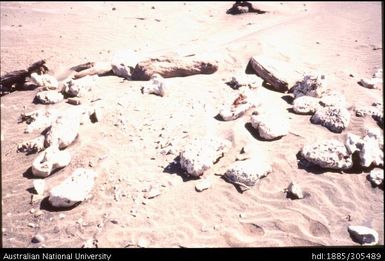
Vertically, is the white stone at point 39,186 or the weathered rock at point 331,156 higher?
the weathered rock at point 331,156

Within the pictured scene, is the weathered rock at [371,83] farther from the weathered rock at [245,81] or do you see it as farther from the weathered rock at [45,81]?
the weathered rock at [45,81]

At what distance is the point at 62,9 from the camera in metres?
11.7

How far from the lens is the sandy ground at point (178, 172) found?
11.8 feet

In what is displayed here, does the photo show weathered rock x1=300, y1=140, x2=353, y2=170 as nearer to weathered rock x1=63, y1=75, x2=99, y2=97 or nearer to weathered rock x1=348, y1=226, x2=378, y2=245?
weathered rock x1=348, y1=226, x2=378, y2=245

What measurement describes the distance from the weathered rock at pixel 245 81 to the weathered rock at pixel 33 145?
3.24m

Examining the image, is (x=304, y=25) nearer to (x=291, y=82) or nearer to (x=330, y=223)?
(x=291, y=82)

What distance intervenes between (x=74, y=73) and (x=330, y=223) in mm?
5413

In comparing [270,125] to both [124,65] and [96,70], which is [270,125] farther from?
[96,70]

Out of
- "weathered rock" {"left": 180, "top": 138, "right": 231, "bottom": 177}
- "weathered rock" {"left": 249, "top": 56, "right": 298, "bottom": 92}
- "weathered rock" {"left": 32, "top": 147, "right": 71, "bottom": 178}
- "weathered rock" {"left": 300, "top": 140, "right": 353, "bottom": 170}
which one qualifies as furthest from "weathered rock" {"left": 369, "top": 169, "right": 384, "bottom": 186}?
"weathered rock" {"left": 32, "top": 147, "right": 71, "bottom": 178}

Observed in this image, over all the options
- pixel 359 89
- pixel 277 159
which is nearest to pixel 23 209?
pixel 277 159

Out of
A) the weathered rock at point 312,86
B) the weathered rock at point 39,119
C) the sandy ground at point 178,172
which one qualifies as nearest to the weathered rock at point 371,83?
the sandy ground at point 178,172

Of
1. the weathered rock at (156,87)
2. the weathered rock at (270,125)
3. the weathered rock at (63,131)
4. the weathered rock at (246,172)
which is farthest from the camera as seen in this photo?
the weathered rock at (156,87)

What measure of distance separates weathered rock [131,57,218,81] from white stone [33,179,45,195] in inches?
111

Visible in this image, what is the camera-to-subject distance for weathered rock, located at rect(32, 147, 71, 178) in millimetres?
4328
